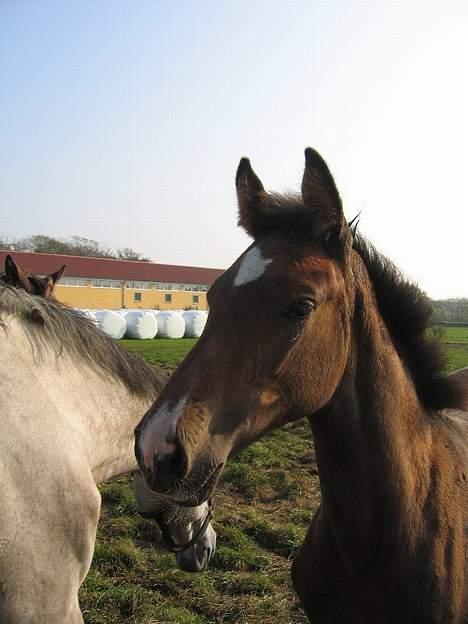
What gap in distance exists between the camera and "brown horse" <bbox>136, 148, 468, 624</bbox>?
73.7 inches

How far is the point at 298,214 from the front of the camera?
2.19m

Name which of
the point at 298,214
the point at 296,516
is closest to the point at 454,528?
the point at 298,214

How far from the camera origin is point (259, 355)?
193 centimetres

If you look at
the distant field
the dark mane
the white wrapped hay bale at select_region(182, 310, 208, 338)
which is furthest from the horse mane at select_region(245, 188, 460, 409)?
the white wrapped hay bale at select_region(182, 310, 208, 338)

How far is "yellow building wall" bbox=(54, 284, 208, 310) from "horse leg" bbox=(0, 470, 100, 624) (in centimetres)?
4147

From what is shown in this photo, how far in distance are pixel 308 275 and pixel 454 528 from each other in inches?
52.6

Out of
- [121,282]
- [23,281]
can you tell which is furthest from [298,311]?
[121,282]

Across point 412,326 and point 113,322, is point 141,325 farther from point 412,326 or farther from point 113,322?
point 412,326

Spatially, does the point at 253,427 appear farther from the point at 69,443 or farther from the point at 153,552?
the point at 153,552

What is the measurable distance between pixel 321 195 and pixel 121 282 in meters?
47.6

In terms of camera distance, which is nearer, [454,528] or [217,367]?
[217,367]

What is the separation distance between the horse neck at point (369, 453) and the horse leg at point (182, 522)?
52.7 inches

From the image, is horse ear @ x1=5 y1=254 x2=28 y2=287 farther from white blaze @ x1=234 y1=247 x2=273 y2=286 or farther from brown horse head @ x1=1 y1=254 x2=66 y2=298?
white blaze @ x1=234 y1=247 x2=273 y2=286

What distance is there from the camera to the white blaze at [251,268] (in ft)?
6.61
